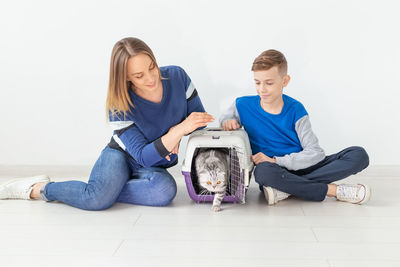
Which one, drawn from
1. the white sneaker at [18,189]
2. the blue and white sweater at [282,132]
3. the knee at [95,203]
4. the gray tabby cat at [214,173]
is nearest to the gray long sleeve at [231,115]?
the blue and white sweater at [282,132]

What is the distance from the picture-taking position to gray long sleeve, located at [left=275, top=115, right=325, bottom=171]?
6.57ft

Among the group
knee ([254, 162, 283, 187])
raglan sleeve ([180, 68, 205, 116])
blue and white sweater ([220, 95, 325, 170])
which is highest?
raglan sleeve ([180, 68, 205, 116])

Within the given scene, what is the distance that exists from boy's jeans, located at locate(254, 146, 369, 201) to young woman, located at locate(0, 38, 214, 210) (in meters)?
0.33

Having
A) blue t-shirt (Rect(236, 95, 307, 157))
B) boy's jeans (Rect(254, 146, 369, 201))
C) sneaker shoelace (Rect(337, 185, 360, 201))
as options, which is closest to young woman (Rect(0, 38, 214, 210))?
blue t-shirt (Rect(236, 95, 307, 157))

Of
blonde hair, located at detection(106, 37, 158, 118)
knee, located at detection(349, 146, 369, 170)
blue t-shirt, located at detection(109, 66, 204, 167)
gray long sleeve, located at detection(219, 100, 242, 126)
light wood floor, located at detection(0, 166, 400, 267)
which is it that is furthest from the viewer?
gray long sleeve, located at detection(219, 100, 242, 126)

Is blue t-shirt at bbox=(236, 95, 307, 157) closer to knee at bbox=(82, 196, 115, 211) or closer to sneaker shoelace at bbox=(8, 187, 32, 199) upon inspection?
knee at bbox=(82, 196, 115, 211)

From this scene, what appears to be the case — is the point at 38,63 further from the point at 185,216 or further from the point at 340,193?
the point at 340,193

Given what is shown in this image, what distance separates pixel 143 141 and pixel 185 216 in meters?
0.36

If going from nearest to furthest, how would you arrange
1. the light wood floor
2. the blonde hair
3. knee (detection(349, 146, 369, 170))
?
the light wood floor
the blonde hair
knee (detection(349, 146, 369, 170))

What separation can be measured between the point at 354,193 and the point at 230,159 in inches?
21.2

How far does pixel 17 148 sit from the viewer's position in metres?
2.64

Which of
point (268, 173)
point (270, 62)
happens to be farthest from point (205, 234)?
point (270, 62)

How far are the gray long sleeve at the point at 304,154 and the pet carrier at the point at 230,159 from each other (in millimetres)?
156

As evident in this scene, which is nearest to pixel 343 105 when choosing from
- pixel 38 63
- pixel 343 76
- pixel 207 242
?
pixel 343 76
